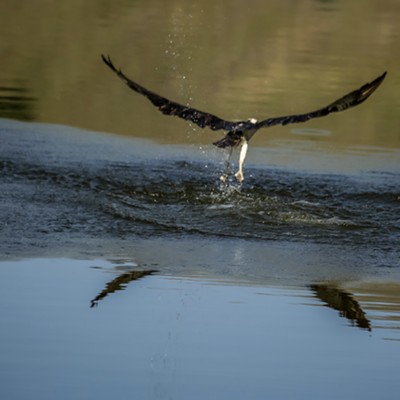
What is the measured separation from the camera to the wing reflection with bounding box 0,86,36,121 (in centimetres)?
1630

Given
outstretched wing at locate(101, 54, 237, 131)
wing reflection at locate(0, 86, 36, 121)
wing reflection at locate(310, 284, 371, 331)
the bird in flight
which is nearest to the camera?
wing reflection at locate(310, 284, 371, 331)

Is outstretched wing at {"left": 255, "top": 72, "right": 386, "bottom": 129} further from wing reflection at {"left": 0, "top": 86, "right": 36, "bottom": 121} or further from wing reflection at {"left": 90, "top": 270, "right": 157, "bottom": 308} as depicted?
wing reflection at {"left": 0, "top": 86, "right": 36, "bottom": 121}

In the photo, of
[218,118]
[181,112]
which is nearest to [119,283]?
[181,112]

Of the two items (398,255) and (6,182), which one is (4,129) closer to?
(6,182)

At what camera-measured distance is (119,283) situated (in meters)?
9.05

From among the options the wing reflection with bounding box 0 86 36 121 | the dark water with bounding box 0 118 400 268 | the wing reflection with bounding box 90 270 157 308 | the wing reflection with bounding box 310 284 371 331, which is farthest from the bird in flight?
the wing reflection with bounding box 0 86 36 121

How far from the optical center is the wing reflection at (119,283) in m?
8.62

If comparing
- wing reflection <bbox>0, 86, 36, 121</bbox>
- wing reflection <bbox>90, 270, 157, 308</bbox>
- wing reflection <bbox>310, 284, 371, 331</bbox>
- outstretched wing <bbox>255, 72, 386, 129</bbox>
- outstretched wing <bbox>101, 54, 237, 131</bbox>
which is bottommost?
wing reflection <bbox>90, 270, 157, 308</bbox>

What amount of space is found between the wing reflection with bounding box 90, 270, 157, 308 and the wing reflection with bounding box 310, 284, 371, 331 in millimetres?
1163

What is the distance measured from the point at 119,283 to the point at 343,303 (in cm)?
147

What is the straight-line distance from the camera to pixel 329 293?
30.1ft

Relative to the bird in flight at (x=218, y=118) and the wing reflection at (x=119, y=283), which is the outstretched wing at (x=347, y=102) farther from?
the wing reflection at (x=119, y=283)

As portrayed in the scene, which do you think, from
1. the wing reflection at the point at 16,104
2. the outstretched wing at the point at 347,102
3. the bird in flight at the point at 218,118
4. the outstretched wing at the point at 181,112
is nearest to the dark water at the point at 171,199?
the bird in flight at the point at 218,118

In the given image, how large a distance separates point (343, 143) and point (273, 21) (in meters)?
11.0
